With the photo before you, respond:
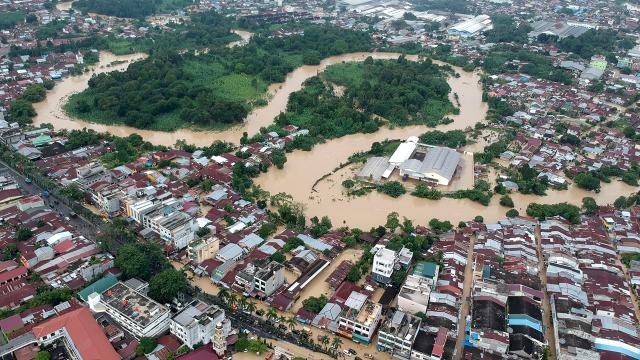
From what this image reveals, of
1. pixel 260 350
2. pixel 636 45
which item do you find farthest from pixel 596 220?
pixel 636 45

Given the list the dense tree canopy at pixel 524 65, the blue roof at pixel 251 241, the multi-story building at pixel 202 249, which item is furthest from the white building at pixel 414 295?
the dense tree canopy at pixel 524 65

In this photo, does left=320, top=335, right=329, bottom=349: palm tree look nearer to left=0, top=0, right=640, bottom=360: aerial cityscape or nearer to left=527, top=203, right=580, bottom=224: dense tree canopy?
left=0, top=0, right=640, bottom=360: aerial cityscape

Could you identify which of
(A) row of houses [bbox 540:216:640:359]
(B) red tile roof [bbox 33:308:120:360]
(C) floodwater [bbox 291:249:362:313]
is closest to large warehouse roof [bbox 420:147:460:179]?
(A) row of houses [bbox 540:216:640:359]

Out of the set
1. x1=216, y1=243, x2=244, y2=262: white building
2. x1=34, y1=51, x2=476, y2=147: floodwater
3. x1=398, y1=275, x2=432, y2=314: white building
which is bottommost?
x1=34, y1=51, x2=476, y2=147: floodwater

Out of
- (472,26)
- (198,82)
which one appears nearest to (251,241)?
(198,82)

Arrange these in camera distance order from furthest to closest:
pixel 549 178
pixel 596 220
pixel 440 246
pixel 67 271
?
1. pixel 549 178
2. pixel 596 220
3. pixel 440 246
4. pixel 67 271

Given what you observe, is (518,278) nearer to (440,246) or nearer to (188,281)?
(440,246)
